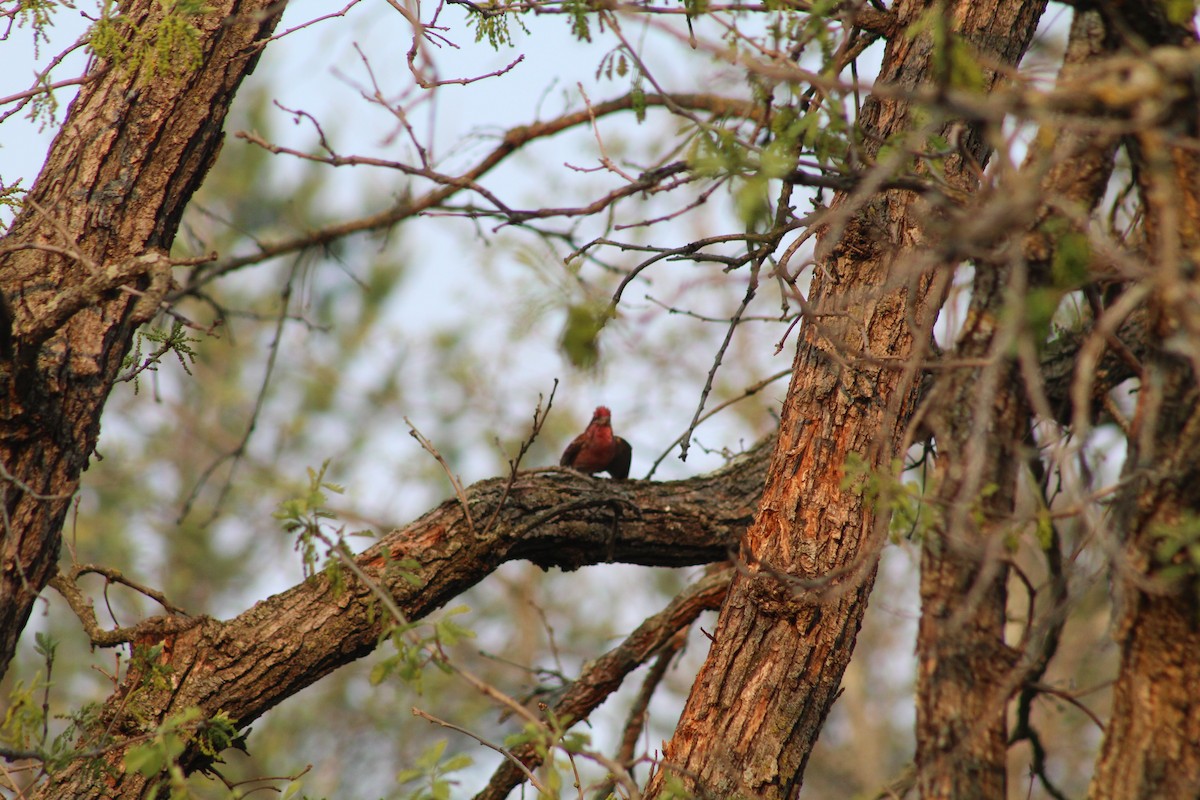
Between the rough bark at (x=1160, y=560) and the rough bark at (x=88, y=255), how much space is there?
217 centimetres

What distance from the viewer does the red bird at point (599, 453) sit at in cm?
625

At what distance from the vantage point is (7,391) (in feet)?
8.82

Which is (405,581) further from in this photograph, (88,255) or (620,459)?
(620,459)

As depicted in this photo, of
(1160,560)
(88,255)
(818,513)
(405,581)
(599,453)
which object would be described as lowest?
(1160,560)

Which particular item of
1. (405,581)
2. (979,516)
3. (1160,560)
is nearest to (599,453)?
(405,581)

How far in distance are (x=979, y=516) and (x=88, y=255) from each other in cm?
248

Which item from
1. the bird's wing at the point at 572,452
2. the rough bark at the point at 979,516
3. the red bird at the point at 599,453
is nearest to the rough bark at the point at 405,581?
the rough bark at the point at 979,516

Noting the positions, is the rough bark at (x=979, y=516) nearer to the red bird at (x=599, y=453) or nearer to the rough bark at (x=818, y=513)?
the rough bark at (x=818, y=513)

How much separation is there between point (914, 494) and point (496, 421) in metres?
12.8

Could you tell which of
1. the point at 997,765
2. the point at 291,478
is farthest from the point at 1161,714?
the point at 291,478

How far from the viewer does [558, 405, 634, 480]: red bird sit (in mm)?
6246

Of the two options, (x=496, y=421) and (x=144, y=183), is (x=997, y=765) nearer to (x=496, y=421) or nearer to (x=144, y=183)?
(x=144, y=183)

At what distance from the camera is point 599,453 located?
623 centimetres

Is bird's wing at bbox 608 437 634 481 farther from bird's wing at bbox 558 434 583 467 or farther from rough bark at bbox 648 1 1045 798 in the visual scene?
rough bark at bbox 648 1 1045 798
